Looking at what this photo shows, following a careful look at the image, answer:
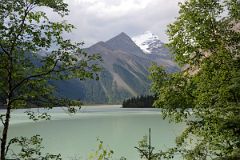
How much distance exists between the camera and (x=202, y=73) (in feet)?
70.9

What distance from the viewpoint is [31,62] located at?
14.9 meters

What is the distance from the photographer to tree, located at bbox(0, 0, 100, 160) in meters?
14.5

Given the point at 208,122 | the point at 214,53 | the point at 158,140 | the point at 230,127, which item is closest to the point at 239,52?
the point at 214,53

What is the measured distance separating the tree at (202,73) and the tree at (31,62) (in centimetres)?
753

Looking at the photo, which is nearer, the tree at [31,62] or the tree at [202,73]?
the tree at [31,62]

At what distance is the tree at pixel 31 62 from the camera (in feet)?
47.6

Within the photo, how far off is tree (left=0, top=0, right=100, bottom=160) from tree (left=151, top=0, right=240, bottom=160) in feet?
24.7

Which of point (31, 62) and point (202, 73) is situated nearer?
point (31, 62)

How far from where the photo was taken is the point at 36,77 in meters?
15.4

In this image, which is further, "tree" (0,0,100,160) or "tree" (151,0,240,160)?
"tree" (151,0,240,160)

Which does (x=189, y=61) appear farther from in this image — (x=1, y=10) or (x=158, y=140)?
(x=158, y=140)

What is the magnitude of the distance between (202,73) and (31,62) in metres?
10.9

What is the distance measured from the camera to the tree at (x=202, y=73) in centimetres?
1925

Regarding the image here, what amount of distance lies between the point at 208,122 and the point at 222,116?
1.02 metres
